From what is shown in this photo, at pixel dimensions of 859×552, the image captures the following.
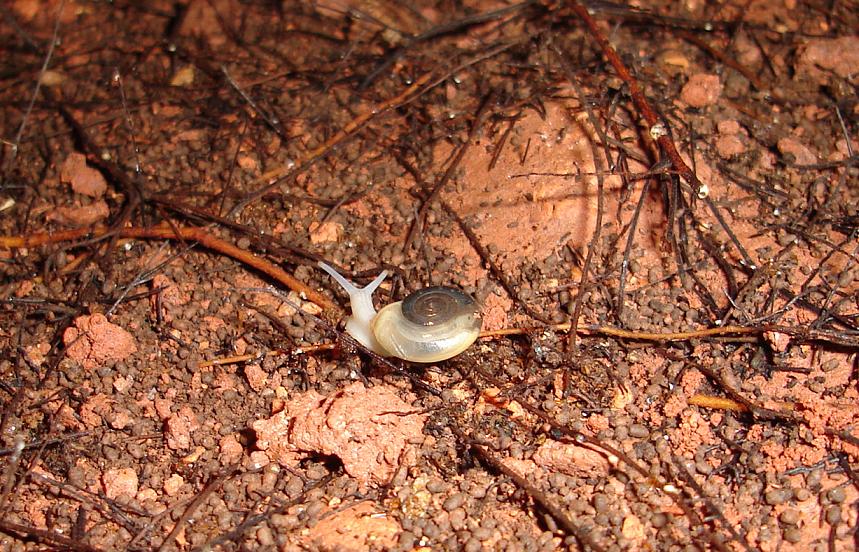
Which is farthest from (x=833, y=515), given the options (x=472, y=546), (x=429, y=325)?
(x=429, y=325)

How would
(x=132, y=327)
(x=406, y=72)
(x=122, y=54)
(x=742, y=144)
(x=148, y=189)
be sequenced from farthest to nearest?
(x=122, y=54)
(x=406, y=72)
(x=148, y=189)
(x=742, y=144)
(x=132, y=327)

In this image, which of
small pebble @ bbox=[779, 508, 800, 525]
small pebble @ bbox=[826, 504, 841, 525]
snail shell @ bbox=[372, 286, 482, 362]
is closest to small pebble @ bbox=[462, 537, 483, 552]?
snail shell @ bbox=[372, 286, 482, 362]

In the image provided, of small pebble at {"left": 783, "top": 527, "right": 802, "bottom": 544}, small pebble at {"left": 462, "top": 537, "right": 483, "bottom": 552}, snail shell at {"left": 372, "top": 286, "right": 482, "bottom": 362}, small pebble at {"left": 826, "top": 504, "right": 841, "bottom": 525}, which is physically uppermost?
snail shell at {"left": 372, "top": 286, "right": 482, "bottom": 362}

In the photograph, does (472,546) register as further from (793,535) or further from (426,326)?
(793,535)

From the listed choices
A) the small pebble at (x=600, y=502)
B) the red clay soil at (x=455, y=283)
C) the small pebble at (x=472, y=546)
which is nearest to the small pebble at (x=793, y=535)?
the red clay soil at (x=455, y=283)

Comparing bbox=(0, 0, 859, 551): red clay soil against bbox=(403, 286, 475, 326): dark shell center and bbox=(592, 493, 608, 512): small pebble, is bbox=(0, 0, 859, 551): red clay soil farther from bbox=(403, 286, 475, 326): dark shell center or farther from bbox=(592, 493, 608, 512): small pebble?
bbox=(403, 286, 475, 326): dark shell center

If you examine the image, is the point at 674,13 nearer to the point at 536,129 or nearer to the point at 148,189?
the point at 536,129

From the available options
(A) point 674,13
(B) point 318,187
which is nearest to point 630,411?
(B) point 318,187
